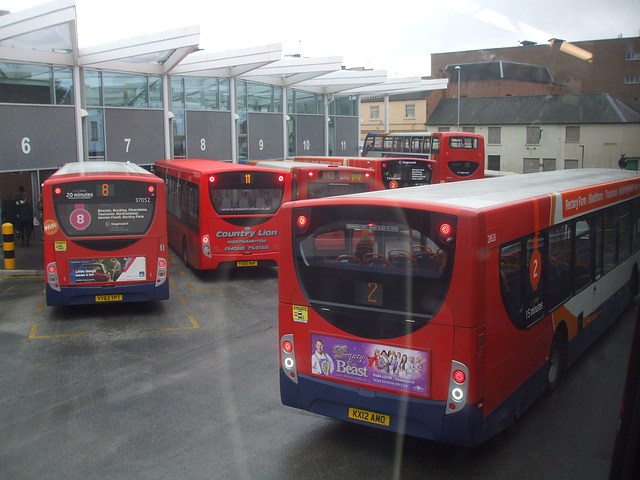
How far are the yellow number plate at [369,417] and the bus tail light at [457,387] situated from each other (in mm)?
637

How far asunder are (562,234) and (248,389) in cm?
421

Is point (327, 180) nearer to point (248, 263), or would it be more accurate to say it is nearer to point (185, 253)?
point (248, 263)

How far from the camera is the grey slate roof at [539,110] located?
4853cm

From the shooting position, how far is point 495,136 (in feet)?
185

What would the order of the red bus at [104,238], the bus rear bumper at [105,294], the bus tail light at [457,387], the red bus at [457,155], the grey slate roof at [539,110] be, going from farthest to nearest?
the grey slate roof at [539,110]
the red bus at [457,155]
the bus rear bumper at [105,294]
the red bus at [104,238]
the bus tail light at [457,387]

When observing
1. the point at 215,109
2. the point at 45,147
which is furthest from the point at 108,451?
the point at 215,109

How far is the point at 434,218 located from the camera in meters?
5.46

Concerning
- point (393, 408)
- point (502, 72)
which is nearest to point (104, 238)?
point (393, 408)

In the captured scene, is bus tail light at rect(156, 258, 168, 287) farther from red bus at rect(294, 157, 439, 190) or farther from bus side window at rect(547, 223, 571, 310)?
red bus at rect(294, 157, 439, 190)

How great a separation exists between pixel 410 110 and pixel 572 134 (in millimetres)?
18466

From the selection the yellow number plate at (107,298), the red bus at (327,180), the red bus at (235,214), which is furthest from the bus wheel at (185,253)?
the yellow number plate at (107,298)

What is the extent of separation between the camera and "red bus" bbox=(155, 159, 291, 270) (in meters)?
14.7

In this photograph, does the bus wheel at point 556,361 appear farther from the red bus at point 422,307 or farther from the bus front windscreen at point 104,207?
the bus front windscreen at point 104,207

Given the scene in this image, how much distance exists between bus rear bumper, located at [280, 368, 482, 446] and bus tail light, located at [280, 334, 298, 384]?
2.2 inches
